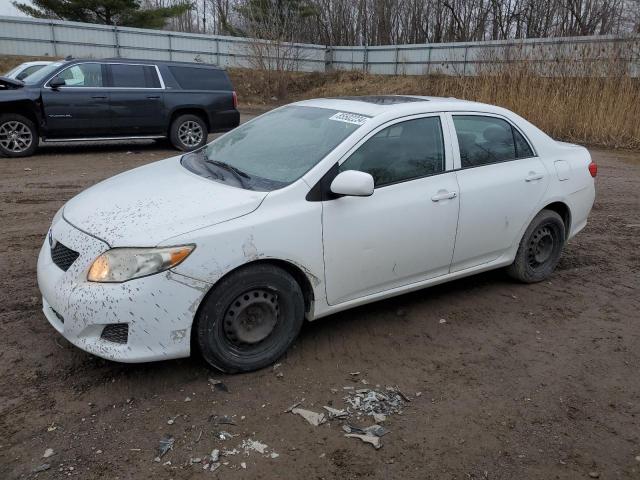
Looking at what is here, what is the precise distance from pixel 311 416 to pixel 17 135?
9579 millimetres

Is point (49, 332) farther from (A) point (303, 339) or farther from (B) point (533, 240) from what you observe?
(B) point (533, 240)

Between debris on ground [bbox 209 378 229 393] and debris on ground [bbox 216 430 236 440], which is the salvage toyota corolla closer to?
debris on ground [bbox 209 378 229 393]

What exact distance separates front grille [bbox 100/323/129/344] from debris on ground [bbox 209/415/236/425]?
2.15ft

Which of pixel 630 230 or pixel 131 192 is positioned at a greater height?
pixel 131 192

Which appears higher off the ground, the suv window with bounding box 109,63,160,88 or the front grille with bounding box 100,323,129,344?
the suv window with bounding box 109,63,160,88

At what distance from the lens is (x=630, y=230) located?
6855 mm

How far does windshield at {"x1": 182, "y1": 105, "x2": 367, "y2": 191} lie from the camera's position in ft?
12.3

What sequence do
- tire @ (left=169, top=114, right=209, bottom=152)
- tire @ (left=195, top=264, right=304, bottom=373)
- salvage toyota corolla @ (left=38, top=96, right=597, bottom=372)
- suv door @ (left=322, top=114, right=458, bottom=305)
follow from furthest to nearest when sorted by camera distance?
tire @ (left=169, top=114, right=209, bottom=152) < suv door @ (left=322, top=114, right=458, bottom=305) < tire @ (left=195, top=264, right=304, bottom=373) < salvage toyota corolla @ (left=38, top=96, right=597, bottom=372)

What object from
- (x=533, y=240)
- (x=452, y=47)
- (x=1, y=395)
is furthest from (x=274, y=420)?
(x=452, y=47)

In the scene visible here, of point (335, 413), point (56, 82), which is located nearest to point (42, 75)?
point (56, 82)

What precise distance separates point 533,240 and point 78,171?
762 centimetres

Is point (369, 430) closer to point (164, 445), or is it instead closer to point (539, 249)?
point (164, 445)

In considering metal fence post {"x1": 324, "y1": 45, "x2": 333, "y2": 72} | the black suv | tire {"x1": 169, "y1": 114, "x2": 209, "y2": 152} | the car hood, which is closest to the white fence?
metal fence post {"x1": 324, "y1": 45, "x2": 333, "y2": 72}

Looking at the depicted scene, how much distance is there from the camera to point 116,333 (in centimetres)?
311
